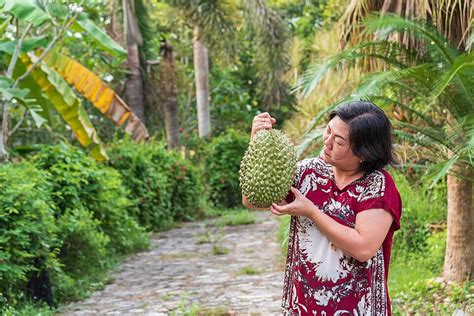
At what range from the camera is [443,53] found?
620 centimetres

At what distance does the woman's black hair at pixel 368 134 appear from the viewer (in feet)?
8.45

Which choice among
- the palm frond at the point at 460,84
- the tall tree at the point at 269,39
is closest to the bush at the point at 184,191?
the tall tree at the point at 269,39

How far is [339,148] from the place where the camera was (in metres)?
2.59

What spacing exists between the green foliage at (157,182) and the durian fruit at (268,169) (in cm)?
905

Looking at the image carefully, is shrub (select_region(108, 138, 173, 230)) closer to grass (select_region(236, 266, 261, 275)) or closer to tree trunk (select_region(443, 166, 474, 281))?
grass (select_region(236, 266, 261, 275))

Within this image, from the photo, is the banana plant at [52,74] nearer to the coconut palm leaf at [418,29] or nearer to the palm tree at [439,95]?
the palm tree at [439,95]

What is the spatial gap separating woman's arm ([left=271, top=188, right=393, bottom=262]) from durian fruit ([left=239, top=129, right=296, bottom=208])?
0.17 feet

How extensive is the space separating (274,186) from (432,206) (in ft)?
21.1

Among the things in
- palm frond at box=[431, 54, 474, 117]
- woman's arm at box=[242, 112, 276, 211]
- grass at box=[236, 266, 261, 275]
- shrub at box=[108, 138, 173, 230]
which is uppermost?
palm frond at box=[431, 54, 474, 117]

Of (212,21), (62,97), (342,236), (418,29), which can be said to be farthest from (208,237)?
(342,236)

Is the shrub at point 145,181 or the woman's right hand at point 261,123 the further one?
the shrub at point 145,181

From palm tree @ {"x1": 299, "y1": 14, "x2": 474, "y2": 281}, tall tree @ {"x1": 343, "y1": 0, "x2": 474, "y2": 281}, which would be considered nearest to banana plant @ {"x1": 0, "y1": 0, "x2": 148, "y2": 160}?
palm tree @ {"x1": 299, "y1": 14, "x2": 474, "y2": 281}

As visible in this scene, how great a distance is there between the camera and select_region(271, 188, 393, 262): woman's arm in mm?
2484

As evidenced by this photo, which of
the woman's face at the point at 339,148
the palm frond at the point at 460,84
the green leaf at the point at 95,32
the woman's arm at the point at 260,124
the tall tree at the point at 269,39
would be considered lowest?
the woman's face at the point at 339,148
